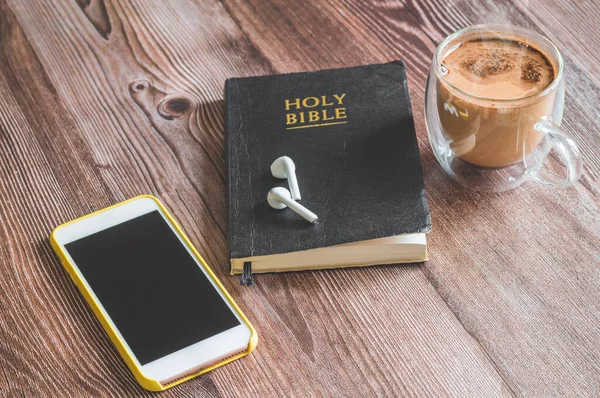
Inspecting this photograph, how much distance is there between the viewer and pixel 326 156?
915 mm

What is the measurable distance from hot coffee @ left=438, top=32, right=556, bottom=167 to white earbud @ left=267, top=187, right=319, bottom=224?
0.66 feet

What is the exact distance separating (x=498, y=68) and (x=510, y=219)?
181mm

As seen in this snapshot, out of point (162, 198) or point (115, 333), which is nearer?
point (115, 333)

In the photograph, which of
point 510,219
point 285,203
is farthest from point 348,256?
point 510,219

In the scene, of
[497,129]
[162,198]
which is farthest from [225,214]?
[497,129]

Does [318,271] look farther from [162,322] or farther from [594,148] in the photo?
[594,148]

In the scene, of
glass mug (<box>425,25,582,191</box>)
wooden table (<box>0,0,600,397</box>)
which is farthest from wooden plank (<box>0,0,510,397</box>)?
glass mug (<box>425,25,582,191</box>)

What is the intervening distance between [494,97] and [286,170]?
258 mm

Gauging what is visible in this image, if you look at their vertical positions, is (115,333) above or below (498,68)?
below

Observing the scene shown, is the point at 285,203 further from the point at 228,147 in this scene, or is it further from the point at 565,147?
the point at 565,147

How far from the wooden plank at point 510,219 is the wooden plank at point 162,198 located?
0.10 ft

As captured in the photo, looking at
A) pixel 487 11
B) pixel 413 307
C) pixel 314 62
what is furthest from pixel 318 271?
pixel 487 11

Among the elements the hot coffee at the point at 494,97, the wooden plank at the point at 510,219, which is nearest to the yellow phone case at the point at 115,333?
the wooden plank at the point at 510,219

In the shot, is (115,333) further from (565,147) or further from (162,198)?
(565,147)
